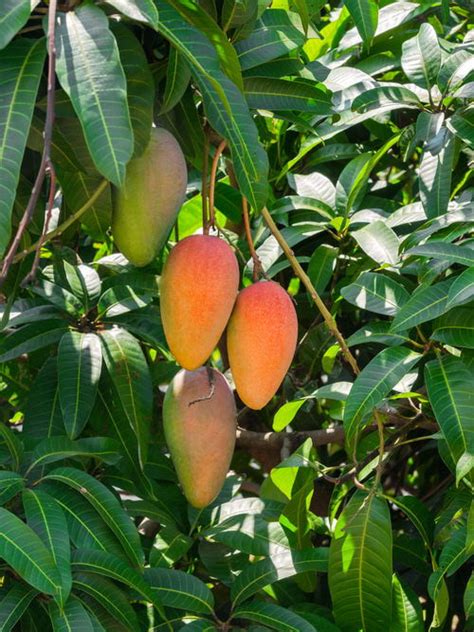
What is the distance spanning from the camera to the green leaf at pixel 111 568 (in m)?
1.09

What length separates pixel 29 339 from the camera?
134cm

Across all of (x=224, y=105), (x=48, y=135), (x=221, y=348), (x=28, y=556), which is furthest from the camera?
(x=221, y=348)

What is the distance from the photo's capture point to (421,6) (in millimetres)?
1724

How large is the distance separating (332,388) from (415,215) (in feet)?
1.07

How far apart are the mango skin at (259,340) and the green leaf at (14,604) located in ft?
1.05

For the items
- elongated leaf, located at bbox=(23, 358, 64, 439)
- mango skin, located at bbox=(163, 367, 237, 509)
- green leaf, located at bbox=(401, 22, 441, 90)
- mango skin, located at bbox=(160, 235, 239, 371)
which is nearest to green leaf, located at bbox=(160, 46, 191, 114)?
mango skin, located at bbox=(160, 235, 239, 371)

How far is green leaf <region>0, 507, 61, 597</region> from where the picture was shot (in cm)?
98

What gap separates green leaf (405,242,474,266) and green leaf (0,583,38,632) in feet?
1.87

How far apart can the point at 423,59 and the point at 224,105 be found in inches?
29.2

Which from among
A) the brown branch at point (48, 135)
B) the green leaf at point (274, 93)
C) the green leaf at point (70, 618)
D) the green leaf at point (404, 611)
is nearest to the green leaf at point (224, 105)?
the brown branch at point (48, 135)

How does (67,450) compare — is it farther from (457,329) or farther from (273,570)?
(457,329)

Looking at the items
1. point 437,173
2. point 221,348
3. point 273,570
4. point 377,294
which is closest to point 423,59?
point 437,173

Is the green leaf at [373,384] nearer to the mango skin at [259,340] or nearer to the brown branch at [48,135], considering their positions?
the mango skin at [259,340]

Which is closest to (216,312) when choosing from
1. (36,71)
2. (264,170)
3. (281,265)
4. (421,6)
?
(264,170)
